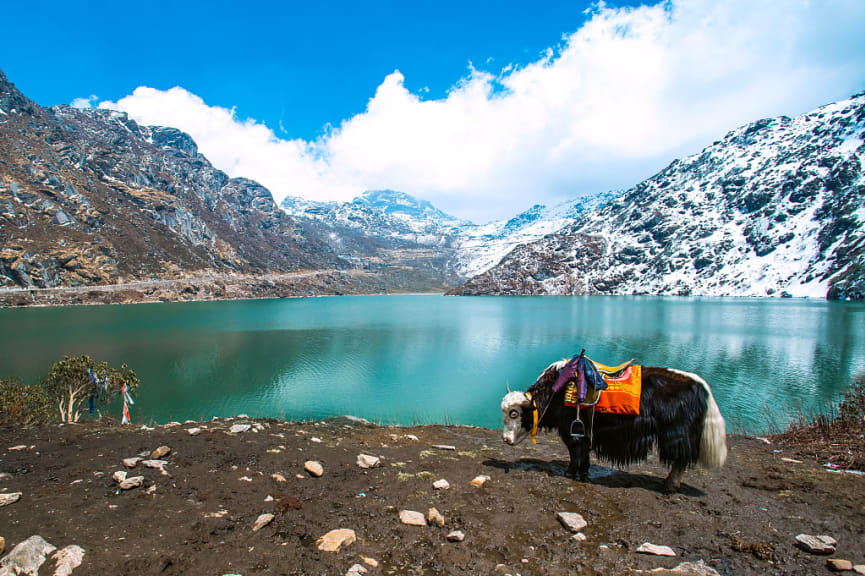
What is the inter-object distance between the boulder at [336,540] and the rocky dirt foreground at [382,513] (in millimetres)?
24

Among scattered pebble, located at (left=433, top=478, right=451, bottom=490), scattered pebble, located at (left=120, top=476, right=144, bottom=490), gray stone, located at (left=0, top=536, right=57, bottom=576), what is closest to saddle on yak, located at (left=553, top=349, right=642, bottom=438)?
scattered pebble, located at (left=433, top=478, right=451, bottom=490)

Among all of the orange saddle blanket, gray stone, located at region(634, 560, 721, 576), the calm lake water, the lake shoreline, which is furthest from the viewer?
the lake shoreline

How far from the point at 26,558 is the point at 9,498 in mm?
1980

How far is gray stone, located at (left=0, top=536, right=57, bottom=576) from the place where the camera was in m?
3.62

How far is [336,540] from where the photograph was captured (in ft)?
15.3

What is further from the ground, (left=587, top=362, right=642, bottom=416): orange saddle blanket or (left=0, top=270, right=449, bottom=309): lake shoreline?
(left=587, top=362, right=642, bottom=416): orange saddle blanket

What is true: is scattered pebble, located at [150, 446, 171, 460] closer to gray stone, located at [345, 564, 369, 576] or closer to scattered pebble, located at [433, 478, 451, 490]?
gray stone, located at [345, 564, 369, 576]

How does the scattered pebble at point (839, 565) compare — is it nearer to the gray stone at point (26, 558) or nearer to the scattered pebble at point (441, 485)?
Answer: the scattered pebble at point (441, 485)

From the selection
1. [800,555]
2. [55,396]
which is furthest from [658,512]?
[55,396]

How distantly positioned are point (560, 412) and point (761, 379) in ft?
118

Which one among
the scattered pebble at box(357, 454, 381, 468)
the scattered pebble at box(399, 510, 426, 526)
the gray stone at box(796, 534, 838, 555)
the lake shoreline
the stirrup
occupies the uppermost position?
the stirrup

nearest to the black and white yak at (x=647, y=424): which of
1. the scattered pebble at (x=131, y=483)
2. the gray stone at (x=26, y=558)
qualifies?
the scattered pebble at (x=131, y=483)

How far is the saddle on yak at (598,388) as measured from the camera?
6605 millimetres

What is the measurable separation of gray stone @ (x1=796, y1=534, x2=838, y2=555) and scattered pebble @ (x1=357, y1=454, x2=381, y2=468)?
6.10 m
